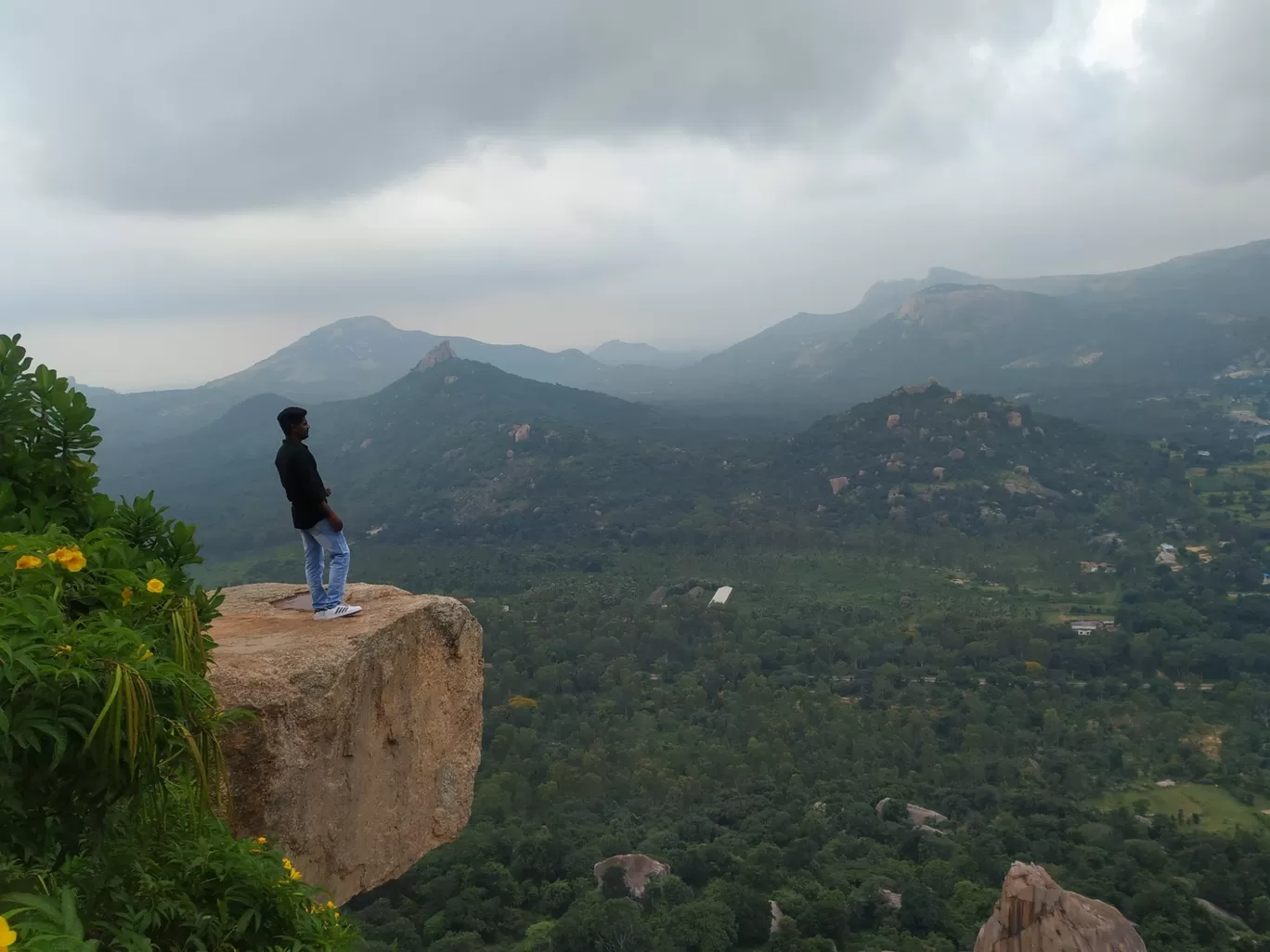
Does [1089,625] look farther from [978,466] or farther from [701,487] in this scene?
[701,487]

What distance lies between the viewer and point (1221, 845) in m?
29.7

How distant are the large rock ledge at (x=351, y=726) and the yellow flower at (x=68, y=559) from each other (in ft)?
4.73

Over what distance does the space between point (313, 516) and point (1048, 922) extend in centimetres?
1725

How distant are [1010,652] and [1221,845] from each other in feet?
75.9

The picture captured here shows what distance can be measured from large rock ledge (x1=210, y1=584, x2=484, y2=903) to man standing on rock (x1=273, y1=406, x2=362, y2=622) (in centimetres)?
23

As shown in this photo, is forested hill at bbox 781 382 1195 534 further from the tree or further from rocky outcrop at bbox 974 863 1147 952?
rocky outcrop at bbox 974 863 1147 952

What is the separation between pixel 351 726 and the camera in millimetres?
5820

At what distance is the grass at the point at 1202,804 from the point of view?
110 feet

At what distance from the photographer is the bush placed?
2.44m

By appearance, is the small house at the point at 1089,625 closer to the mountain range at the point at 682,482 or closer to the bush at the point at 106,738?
the mountain range at the point at 682,482

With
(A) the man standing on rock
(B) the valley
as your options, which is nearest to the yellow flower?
(A) the man standing on rock

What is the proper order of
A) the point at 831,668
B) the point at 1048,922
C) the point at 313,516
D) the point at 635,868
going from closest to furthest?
the point at 313,516 < the point at 1048,922 < the point at 635,868 < the point at 831,668

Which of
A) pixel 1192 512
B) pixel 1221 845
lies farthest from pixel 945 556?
pixel 1221 845

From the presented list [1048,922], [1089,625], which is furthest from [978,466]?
[1048,922]
